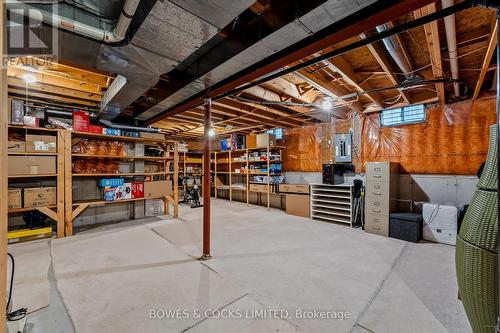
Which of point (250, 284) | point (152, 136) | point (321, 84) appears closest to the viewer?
point (250, 284)

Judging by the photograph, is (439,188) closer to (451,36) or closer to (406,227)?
(406,227)

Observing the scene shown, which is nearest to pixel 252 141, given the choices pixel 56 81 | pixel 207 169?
pixel 207 169

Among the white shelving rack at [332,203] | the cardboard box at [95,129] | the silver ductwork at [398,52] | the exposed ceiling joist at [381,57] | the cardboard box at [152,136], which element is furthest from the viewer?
the cardboard box at [152,136]

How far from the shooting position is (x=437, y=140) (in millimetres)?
3689

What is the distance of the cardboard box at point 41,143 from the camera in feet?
10.7

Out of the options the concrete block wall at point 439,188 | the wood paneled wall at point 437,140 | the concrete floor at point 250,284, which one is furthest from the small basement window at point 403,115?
the concrete floor at point 250,284

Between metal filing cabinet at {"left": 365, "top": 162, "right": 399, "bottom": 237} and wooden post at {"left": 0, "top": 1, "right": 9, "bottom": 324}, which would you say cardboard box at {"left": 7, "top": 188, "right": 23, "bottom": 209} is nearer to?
wooden post at {"left": 0, "top": 1, "right": 9, "bottom": 324}

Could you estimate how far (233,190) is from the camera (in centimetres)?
773

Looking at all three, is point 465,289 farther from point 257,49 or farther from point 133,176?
point 133,176

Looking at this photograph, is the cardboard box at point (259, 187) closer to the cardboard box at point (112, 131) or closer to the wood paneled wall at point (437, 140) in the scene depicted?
the wood paneled wall at point (437, 140)

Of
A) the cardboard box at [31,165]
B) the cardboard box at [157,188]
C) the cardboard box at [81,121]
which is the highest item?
the cardboard box at [81,121]

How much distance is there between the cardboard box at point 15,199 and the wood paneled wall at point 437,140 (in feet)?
18.9

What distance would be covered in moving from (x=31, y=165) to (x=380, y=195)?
18.5ft

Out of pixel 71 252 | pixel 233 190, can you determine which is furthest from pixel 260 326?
pixel 233 190
